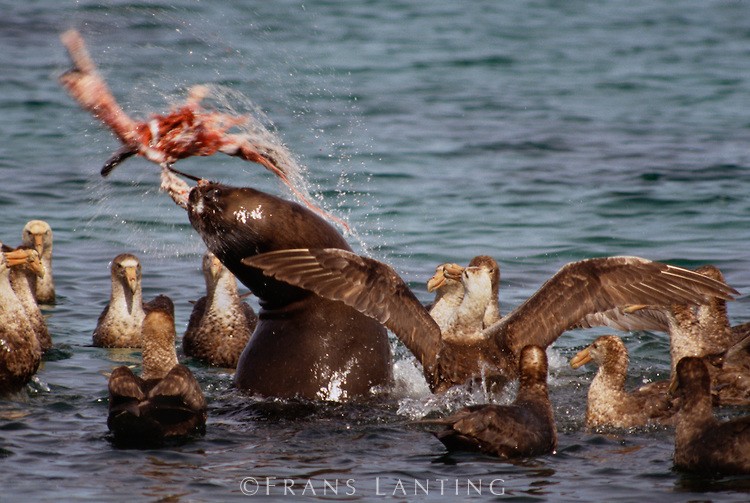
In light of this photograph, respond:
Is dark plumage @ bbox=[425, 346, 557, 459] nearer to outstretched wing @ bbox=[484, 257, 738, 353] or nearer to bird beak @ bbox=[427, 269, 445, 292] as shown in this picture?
outstretched wing @ bbox=[484, 257, 738, 353]

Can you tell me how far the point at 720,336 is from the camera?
10906 millimetres

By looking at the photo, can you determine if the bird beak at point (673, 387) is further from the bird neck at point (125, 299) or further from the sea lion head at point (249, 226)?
the bird neck at point (125, 299)

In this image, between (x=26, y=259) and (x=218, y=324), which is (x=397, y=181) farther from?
Result: (x=26, y=259)

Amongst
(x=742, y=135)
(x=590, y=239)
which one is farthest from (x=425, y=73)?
(x=590, y=239)

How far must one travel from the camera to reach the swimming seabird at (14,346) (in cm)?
898

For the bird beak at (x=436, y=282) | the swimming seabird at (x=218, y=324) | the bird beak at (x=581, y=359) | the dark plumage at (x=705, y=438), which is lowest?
the dark plumage at (x=705, y=438)

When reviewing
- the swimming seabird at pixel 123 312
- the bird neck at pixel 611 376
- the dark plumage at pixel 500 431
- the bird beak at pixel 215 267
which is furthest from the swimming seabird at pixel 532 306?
the swimming seabird at pixel 123 312

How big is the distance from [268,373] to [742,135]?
13420 millimetres

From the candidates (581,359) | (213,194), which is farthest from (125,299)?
(581,359)

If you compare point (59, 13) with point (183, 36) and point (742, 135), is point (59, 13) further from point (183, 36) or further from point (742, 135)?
point (742, 135)

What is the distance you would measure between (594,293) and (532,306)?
0.42 metres

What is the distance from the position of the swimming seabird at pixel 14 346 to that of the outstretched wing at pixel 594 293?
119 inches

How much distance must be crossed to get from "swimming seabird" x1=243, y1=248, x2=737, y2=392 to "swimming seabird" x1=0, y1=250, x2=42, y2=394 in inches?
84.1

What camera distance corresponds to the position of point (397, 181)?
59.7 feet
